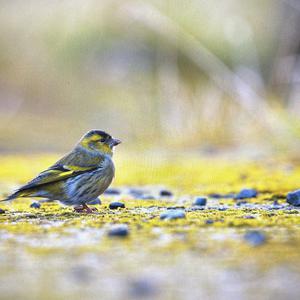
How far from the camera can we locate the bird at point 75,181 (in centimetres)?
425

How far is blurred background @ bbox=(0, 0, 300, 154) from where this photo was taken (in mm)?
8367

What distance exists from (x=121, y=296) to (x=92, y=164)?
2.58 metres

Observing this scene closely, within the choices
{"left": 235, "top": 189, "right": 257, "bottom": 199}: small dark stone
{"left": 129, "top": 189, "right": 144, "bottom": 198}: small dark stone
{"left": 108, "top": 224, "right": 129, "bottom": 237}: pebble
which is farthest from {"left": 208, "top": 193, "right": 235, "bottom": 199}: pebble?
{"left": 108, "top": 224, "right": 129, "bottom": 237}: pebble

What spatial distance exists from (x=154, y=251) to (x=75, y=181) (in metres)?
1.87

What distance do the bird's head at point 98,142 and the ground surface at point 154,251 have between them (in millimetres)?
385

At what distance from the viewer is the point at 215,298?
1.94 meters

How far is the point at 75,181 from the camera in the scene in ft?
14.4

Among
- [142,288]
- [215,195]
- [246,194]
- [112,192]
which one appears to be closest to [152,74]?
[112,192]

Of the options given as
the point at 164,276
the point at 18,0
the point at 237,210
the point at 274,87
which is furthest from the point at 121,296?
the point at 18,0

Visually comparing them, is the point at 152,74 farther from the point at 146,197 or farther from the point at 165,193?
the point at 146,197

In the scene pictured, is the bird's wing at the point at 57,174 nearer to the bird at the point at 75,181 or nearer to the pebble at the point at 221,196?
the bird at the point at 75,181

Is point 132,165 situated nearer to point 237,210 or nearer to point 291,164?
point 291,164

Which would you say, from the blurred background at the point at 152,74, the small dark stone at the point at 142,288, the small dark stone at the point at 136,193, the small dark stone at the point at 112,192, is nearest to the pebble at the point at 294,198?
the small dark stone at the point at 136,193

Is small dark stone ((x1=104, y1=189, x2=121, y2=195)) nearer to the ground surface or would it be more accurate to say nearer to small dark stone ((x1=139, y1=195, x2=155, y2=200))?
small dark stone ((x1=139, y1=195, x2=155, y2=200))
